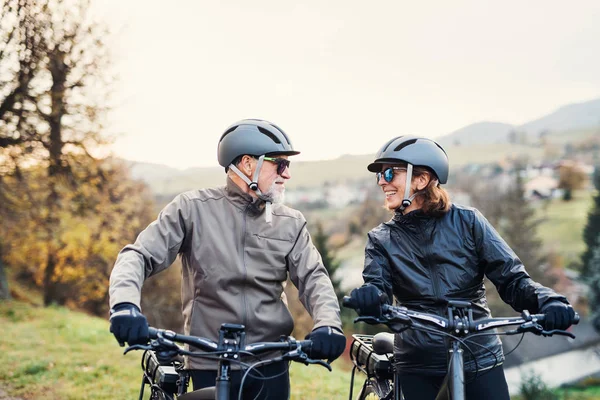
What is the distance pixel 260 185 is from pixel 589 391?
4648cm

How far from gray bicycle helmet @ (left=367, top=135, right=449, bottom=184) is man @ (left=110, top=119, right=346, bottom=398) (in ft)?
1.96

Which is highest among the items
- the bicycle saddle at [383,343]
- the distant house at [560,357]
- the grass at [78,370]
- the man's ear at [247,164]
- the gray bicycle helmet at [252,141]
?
the gray bicycle helmet at [252,141]

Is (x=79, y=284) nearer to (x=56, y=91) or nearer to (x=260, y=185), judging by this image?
(x=56, y=91)

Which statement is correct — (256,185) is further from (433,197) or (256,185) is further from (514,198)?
(514,198)

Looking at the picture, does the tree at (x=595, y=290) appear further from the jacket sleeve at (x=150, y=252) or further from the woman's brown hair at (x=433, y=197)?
A: the jacket sleeve at (x=150, y=252)

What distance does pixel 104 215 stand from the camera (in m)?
23.4

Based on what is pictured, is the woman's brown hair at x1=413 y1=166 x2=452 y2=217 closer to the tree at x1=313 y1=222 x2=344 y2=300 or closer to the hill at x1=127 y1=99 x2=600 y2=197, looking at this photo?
the tree at x1=313 y1=222 x2=344 y2=300

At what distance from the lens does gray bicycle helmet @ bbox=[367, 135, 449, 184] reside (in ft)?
12.9

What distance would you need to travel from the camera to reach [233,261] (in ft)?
11.8

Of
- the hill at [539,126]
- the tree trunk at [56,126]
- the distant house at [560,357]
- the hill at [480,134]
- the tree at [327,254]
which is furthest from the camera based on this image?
the hill at [539,126]

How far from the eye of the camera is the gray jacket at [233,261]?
3551mm

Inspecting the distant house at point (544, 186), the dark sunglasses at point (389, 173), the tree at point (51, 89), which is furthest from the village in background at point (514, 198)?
the tree at point (51, 89)

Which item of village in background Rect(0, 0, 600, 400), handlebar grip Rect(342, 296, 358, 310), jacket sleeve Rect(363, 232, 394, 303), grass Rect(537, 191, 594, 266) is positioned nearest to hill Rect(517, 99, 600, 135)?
grass Rect(537, 191, 594, 266)

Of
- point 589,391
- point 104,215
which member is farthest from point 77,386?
point 589,391
